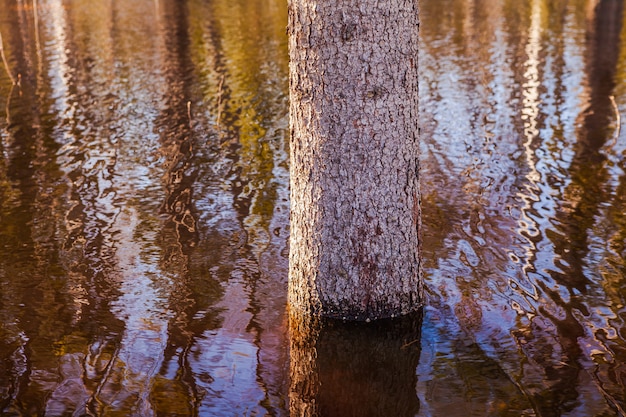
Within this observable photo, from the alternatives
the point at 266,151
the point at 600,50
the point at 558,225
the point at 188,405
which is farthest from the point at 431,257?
the point at 600,50

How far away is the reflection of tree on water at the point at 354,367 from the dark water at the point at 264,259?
14 millimetres

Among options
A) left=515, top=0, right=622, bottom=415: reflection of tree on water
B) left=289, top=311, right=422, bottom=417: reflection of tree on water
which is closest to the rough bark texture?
left=289, top=311, right=422, bottom=417: reflection of tree on water

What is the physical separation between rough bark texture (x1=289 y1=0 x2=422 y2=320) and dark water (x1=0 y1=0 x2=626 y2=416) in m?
0.31

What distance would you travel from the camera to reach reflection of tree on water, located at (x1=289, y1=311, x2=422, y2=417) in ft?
13.8

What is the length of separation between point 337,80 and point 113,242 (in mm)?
2872

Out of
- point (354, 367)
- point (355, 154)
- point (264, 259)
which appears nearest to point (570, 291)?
point (354, 367)

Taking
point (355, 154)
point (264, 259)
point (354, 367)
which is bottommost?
point (354, 367)

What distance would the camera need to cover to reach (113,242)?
6.54m

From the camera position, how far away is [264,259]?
6199 millimetres

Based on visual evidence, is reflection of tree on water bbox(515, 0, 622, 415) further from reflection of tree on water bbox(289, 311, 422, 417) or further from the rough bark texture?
the rough bark texture

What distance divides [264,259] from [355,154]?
1797 millimetres

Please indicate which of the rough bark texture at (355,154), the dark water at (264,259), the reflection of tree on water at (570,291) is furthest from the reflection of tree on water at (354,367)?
the reflection of tree on water at (570,291)

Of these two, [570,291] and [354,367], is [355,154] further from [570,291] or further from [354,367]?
[570,291]

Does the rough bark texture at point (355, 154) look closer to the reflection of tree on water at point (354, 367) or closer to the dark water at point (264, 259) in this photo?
the reflection of tree on water at point (354, 367)
